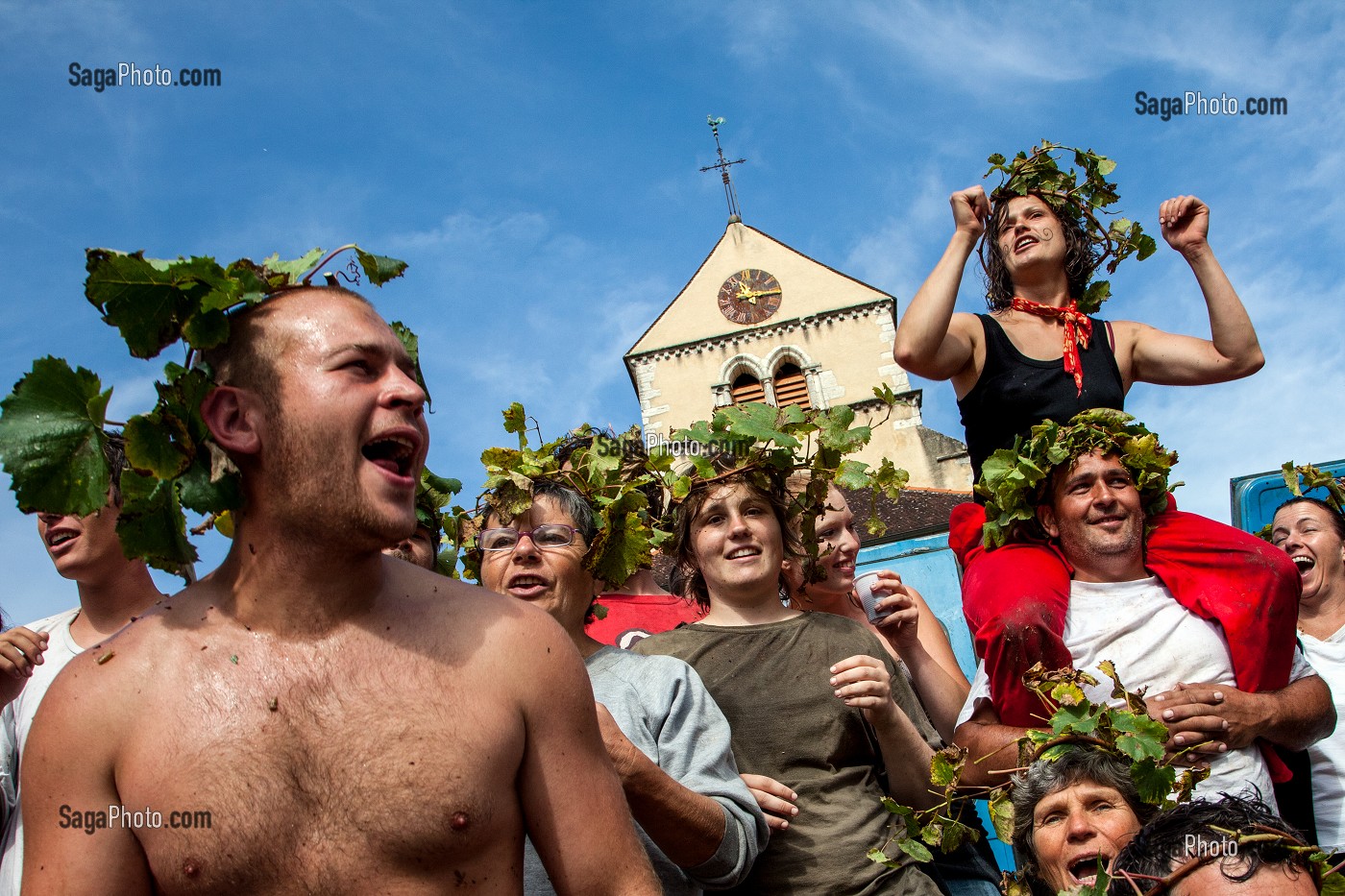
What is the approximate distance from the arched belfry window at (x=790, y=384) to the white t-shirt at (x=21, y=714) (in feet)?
116

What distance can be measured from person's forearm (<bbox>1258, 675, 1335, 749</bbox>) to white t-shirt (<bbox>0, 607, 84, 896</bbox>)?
379 cm

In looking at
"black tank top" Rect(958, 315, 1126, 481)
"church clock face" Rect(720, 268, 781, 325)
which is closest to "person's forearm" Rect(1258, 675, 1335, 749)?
"black tank top" Rect(958, 315, 1126, 481)

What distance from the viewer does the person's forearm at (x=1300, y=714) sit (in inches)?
166

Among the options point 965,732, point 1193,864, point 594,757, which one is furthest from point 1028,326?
point 594,757

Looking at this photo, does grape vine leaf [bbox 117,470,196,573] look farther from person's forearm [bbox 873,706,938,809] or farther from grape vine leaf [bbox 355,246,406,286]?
person's forearm [bbox 873,706,938,809]

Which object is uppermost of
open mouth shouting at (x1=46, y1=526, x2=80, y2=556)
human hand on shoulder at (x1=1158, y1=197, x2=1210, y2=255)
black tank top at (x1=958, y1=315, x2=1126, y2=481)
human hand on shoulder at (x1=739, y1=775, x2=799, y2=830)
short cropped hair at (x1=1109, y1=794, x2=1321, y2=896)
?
human hand on shoulder at (x1=1158, y1=197, x2=1210, y2=255)

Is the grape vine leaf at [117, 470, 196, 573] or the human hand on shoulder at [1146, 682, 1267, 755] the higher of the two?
the grape vine leaf at [117, 470, 196, 573]

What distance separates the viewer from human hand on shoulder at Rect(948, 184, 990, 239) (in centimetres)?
502

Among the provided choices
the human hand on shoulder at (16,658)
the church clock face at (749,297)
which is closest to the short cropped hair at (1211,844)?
the human hand on shoulder at (16,658)

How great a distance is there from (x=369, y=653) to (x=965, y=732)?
2425 mm

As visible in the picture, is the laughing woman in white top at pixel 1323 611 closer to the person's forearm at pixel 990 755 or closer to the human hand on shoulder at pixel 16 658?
the person's forearm at pixel 990 755

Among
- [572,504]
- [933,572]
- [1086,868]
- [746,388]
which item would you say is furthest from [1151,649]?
[746,388]

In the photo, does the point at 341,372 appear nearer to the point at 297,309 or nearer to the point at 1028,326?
the point at 297,309

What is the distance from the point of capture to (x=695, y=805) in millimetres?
3299
